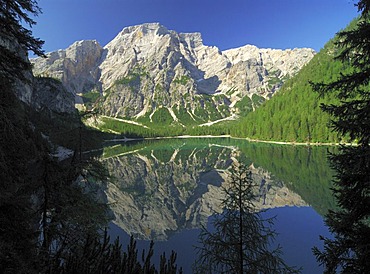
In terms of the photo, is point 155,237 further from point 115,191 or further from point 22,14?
point 22,14

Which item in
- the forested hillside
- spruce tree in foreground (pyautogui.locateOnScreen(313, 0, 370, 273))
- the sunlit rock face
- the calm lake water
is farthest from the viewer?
the forested hillside

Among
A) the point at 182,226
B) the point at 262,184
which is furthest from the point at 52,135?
the point at 262,184

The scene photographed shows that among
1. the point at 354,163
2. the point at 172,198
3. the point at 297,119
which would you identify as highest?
the point at 297,119

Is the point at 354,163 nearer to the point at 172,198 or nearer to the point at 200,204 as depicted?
the point at 200,204

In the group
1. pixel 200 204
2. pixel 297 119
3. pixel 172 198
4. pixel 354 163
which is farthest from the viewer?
A: pixel 297 119

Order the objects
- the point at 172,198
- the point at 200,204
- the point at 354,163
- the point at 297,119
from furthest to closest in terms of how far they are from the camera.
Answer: the point at 297,119 → the point at 172,198 → the point at 200,204 → the point at 354,163

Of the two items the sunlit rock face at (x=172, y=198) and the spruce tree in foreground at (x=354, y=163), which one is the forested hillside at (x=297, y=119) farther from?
the spruce tree in foreground at (x=354, y=163)

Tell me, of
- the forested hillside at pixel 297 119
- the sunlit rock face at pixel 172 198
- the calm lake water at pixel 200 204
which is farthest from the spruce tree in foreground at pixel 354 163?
the forested hillside at pixel 297 119

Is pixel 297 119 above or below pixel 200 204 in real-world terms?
above

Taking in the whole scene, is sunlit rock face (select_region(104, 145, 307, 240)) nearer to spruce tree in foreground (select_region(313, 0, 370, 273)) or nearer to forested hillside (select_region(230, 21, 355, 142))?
spruce tree in foreground (select_region(313, 0, 370, 273))

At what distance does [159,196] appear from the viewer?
45250 mm

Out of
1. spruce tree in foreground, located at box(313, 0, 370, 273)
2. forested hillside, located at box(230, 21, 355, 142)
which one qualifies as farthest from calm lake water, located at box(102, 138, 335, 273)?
forested hillside, located at box(230, 21, 355, 142)

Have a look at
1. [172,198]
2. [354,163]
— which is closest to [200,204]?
[172,198]

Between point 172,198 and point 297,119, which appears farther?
point 297,119
